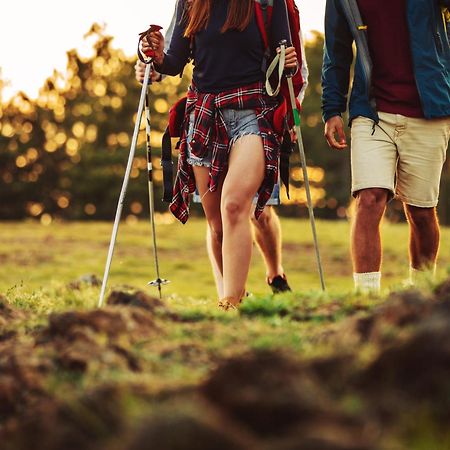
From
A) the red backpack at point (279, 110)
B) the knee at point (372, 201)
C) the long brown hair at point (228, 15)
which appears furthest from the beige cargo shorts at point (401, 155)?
the long brown hair at point (228, 15)

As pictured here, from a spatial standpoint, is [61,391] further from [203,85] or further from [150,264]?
[150,264]

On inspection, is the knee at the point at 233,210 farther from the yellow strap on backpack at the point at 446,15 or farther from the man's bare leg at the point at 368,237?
the yellow strap on backpack at the point at 446,15

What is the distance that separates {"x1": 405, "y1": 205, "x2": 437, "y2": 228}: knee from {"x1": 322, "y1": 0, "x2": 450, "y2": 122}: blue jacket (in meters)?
0.72

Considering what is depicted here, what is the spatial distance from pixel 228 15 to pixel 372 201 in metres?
1.65

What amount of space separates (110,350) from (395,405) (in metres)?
1.27

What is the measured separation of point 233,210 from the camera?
21.5ft

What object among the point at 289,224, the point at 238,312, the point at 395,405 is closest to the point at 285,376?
the point at 395,405

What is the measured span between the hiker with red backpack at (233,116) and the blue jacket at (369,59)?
0.46m

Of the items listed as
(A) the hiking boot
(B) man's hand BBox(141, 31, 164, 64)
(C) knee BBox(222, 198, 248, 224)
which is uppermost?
(B) man's hand BBox(141, 31, 164, 64)

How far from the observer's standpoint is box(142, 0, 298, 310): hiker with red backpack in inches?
259

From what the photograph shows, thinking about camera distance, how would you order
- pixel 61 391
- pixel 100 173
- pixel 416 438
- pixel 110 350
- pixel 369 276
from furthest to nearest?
1. pixel 100 173
2. pixel 369 276
3. pixel 110 350
4. pixel 61 391
5. pixel 416 438

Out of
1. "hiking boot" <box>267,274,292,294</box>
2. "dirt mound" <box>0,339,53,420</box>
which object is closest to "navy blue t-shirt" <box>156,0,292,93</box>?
"hiking boot" <box>267,274,292,294</box>

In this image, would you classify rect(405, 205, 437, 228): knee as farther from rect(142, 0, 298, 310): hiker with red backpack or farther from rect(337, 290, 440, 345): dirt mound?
rect(337, 290, 440, 345): dirt mound

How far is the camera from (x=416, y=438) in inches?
111
